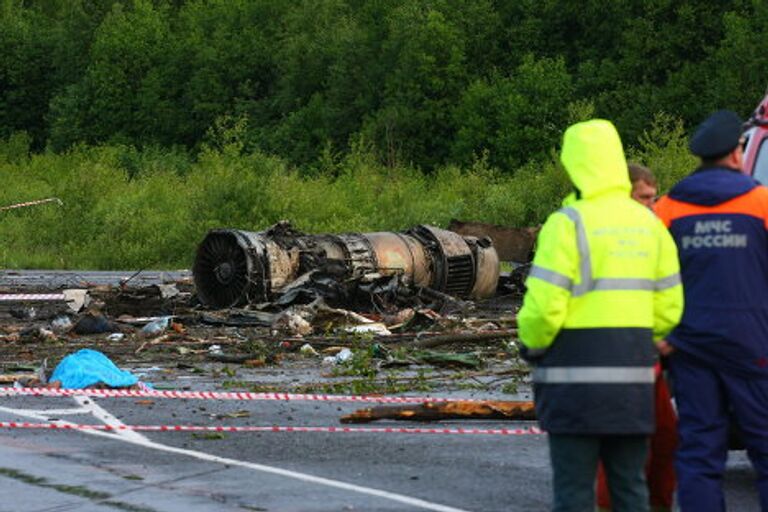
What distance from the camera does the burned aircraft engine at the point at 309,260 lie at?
23703mm

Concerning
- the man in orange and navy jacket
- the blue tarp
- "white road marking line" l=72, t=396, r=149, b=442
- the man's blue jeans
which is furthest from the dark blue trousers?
the blue tarp

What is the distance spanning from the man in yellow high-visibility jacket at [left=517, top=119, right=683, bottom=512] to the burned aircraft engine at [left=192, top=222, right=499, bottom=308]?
1667cm

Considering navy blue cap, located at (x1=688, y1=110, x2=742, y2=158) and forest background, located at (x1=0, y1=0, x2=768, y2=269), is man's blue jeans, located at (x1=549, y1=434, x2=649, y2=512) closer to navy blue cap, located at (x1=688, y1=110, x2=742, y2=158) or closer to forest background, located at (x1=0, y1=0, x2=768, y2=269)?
navy blue cap, located at (x1=688, y1=110, x2=742, y2=158)

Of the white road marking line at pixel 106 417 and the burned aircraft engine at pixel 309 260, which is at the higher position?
the white road marking line at pixel 106 417

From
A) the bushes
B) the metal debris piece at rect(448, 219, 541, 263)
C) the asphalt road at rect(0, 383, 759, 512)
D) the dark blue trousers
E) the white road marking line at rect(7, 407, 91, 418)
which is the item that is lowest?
the bushes

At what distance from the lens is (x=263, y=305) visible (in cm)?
2319

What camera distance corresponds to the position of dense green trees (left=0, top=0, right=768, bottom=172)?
72500 mm

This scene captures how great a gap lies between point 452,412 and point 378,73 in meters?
74.7

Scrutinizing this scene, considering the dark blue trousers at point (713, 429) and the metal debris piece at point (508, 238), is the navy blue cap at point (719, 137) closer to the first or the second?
the dark blue trousers at point (713, 429)

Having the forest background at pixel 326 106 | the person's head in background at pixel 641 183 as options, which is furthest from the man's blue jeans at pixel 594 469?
the forest background at pixel 326 106

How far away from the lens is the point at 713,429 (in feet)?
25.2

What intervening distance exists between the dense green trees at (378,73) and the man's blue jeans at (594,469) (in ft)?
172

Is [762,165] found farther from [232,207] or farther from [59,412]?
[232,207]

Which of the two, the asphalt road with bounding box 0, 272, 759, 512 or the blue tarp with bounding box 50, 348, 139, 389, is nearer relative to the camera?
the asphalt road with bounding box 0, 272, 759, 512
